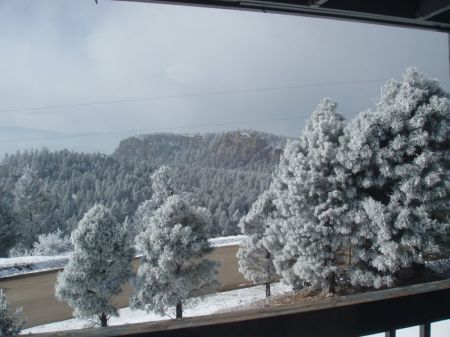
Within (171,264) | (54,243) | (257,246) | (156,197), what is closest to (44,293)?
(54,243)

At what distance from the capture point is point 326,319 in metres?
0.56

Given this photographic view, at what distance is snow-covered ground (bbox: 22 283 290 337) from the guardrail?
→ 240 inches

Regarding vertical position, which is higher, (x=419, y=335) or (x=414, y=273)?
(x=419, y=335)

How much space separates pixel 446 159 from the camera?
6.89m

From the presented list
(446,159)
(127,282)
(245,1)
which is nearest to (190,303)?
(127,282)

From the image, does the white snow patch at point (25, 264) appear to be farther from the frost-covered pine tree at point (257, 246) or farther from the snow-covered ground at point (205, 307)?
the frost-covered pine tree at point (257, 246)

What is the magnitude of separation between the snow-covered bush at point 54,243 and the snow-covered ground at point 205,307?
4.41 feet

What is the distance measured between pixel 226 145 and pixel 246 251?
4.34 meters

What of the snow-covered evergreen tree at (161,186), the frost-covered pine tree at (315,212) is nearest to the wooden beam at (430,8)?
the frost-covered pine tree at (315,212)

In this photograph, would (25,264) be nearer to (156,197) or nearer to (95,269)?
(95,269)

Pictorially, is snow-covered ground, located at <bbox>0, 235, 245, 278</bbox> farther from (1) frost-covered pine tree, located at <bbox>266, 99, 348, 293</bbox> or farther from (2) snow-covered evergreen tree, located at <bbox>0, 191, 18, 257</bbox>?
(1) frost-covered pine tree, located at <bbox>266, 99, 348, 293</bbox>

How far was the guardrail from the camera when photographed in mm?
516

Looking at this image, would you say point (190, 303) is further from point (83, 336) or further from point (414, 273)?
point (83, 336)

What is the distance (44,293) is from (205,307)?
3182 mm
